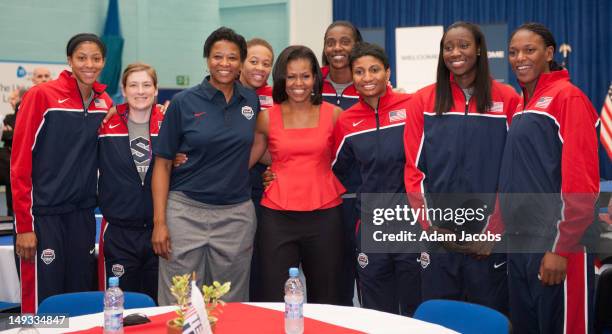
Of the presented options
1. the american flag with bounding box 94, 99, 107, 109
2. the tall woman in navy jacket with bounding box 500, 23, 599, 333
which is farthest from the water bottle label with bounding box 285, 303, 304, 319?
the american flag with bounding box 94, 99, 107, 109

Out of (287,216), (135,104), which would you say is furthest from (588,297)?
(135,104)

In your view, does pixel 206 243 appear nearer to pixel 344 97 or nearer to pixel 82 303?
pixel 82 303

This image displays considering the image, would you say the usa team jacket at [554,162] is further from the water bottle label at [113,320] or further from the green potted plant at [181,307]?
the water bottle label at [113,320]

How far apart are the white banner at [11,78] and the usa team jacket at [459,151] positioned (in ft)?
23.0

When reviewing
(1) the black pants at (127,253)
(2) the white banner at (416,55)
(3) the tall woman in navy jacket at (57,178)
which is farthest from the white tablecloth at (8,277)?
(2) the white banner at (416,55)

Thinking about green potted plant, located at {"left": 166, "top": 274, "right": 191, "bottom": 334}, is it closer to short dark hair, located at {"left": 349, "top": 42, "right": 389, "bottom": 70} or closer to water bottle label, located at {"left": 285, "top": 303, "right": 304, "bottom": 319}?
water bottle label, located at {"left": 285, "top": 303, "right": 304, "bottom": 319}

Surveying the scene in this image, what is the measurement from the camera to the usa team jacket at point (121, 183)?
3.59 m

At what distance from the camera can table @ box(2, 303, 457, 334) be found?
239cm

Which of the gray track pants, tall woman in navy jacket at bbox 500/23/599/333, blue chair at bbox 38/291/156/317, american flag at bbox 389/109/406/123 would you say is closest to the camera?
blue chair at bbox 38/291/156/317

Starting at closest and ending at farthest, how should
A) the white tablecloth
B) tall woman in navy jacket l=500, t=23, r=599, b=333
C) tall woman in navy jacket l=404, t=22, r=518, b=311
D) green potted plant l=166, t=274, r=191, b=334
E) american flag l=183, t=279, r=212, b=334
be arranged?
american flag l=183, t=279, r=212, b=334 → green potted plant l=166, t=274, r=191, b=334 → tall woman in navy jacket l=500, t=23, r=599, b=333 → tall woman in navy jacket l=404, t=22, r=518, b=311 → the white tablecloth

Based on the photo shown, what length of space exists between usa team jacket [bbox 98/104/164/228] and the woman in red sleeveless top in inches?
24.7

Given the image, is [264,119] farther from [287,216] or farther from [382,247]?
[382,247]

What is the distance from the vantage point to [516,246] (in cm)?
310

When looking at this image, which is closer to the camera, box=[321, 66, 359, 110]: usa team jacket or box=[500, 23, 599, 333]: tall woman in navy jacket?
box=[500, 23, 599, 333]: tall woman in navy jacket
